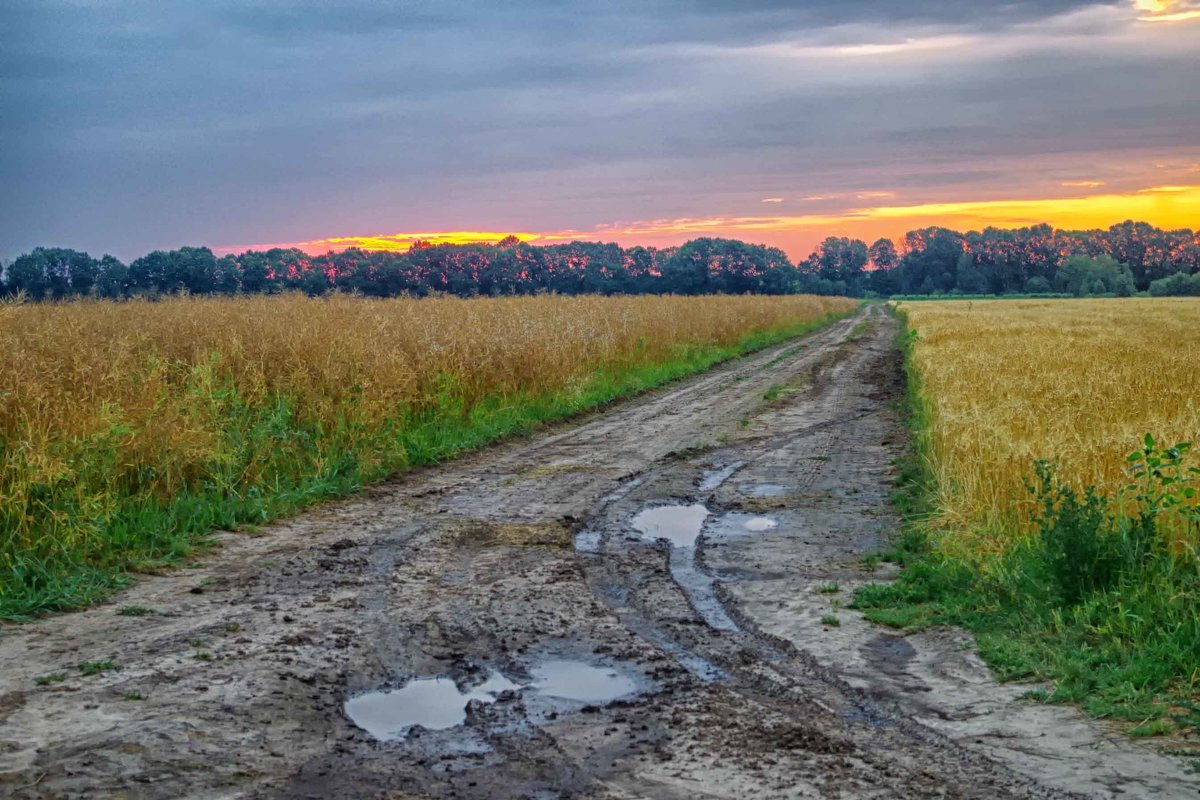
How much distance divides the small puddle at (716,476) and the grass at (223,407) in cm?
337

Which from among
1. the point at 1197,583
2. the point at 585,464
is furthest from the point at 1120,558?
the point at 585,464

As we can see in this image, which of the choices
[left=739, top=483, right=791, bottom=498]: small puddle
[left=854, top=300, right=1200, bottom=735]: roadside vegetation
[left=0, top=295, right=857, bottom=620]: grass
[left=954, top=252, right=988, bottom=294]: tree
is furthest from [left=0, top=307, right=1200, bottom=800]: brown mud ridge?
[left=954, top=252, right=988, bottom=294]: tree

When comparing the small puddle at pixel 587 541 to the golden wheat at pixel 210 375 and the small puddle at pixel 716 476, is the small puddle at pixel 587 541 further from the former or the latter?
the golden wheat at pixel 210 375

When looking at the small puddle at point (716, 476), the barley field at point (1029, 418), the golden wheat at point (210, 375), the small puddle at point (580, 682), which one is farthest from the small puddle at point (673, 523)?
the golden wheat at point (210, 375)

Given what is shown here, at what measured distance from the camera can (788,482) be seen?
1099cm

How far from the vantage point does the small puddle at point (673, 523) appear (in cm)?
862

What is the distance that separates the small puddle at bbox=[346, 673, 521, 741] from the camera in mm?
4680

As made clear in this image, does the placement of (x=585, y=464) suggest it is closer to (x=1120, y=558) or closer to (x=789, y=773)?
(x=1120, y=558)

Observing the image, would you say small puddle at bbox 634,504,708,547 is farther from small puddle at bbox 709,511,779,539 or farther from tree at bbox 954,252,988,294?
tree at bbox 954,252,988,294

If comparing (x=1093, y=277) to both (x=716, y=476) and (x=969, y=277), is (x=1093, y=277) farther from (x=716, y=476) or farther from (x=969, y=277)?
(x=716, y=476)

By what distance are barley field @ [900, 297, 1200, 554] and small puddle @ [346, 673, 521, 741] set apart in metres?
4.01

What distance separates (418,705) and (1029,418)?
826 centimetres

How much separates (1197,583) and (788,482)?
17.4 ft

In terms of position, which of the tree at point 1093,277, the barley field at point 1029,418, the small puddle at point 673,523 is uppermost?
the tree at point 1093,277
